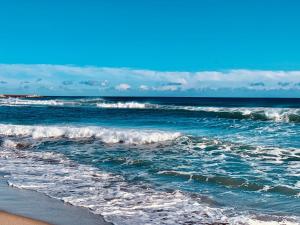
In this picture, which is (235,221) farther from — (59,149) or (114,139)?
(114,139)

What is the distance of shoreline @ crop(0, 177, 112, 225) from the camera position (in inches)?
244

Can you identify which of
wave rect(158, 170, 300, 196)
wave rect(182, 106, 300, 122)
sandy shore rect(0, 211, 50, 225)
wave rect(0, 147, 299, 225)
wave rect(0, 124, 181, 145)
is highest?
wave rect(182, 106, 300, 122)

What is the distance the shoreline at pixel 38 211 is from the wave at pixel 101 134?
30.9 feet

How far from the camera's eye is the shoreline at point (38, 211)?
6203 millimetres

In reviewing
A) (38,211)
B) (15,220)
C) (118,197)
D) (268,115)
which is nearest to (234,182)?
(118,197)

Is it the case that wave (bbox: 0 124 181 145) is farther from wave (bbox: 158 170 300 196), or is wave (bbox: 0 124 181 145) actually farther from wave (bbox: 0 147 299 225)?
wave (bbox: 158 170 300 196)

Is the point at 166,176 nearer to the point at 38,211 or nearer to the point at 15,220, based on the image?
the point at 38,211

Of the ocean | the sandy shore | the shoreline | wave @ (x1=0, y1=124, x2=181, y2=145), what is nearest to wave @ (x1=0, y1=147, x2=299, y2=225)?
the ocean

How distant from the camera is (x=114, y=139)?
18172 mm

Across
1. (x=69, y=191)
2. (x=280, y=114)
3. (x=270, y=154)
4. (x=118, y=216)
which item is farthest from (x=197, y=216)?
Answer: (x=280, y=114)

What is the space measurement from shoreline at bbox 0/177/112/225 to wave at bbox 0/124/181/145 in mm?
9429

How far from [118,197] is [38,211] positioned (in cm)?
166

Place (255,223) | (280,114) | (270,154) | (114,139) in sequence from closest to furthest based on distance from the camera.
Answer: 1. (255,223)
2. (270,154)
3. (114,139)
4. (280,114)

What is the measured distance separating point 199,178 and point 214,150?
4.57 m
